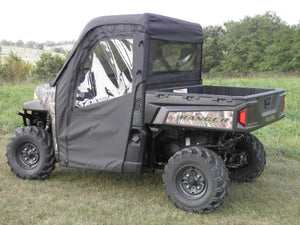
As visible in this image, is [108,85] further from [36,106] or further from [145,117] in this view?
[36,106]

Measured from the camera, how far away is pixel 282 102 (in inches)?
195

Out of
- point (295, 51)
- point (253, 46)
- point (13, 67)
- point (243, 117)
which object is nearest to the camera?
point (243, 117)

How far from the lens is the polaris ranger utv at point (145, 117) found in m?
4.13

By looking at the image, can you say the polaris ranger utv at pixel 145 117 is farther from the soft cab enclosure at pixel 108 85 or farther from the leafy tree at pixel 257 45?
the leafy tree at pixel 257 45

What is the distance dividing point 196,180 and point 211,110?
2.71 feet

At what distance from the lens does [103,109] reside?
15.3ft

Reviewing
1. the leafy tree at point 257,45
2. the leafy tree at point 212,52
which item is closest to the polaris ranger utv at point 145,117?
the leafy tree at point 257,45

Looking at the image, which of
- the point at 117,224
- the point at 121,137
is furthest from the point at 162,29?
the point at 117,224

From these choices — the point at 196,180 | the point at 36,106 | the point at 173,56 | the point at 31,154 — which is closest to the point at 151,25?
the point at 173,56

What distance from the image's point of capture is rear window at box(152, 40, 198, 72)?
15.3ft

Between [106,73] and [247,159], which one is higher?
[106,73]

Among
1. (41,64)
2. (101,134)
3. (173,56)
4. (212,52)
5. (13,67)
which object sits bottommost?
(13,67)

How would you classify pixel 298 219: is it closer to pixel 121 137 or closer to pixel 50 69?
pixel 121 137

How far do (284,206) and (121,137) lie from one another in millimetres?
2052
